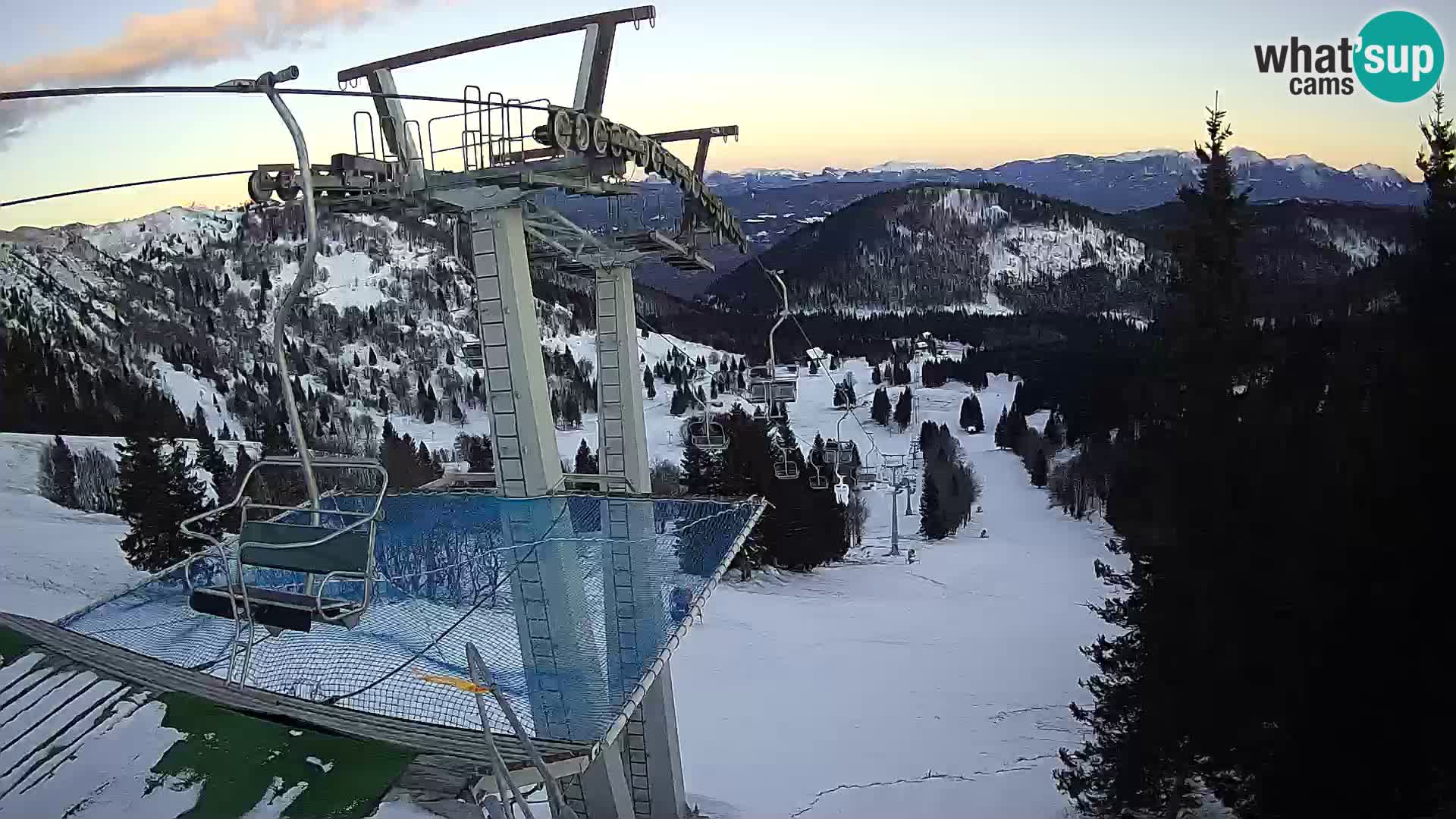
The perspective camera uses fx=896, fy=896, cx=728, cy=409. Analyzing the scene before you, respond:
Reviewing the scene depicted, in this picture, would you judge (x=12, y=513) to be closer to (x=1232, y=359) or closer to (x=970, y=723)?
(x=970, y=723)

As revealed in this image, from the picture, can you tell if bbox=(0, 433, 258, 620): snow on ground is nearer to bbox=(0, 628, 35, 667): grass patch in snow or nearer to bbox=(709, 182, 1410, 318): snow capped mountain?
bbox=(0, 628, 35, 667): grass patch in snow

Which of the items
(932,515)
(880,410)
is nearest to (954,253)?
(880,410)

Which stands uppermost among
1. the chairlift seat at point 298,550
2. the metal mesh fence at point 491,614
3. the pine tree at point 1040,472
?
the chairlift seat at point 298,550

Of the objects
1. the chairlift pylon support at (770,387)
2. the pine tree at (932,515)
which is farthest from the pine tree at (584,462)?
the chairlift pylon support at (770,387)

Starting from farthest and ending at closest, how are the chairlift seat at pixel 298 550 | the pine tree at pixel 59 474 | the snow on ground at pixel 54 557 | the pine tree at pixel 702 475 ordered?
the pine tree at pixel 59 474, the pine tree at pixel 702 475, the snow on ground at pixel 54 557, the chairlift seat at pixel 298 550

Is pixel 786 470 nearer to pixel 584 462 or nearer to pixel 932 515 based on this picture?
pixel 932 515

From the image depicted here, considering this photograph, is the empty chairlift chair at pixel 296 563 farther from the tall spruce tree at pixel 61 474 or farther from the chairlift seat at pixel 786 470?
the tall spruce tree at pixel 61 474

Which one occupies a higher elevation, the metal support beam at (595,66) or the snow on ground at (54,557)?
the metal support beam at (595,66)
